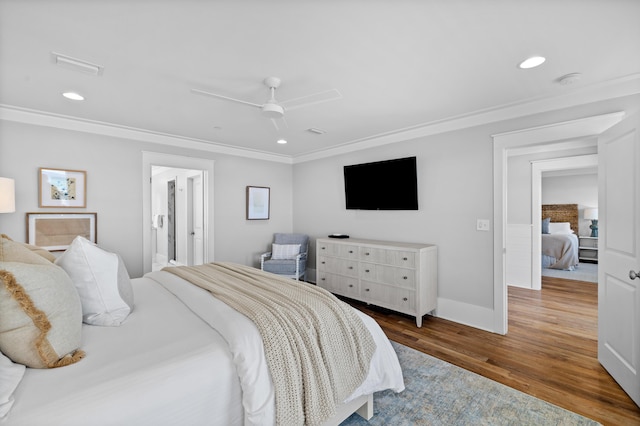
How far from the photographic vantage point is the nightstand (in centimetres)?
718

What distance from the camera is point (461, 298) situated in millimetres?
3494

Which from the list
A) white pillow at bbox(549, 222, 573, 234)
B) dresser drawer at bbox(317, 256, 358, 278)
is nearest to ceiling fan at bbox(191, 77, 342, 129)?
dresser drawer at bbox(317, 256, 358, 278)

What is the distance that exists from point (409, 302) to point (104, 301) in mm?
2985

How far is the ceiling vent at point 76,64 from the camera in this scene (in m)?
2.06

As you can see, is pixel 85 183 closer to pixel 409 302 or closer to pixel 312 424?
pixel 312 424

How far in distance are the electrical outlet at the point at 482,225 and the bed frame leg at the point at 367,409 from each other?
232cm

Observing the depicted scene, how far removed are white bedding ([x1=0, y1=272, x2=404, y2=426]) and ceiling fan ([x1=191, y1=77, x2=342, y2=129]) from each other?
4.99 ft

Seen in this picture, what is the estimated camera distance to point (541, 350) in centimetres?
277

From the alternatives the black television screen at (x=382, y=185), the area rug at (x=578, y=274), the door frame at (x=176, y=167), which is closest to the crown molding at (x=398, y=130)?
the door frame at (x=176, y=167)

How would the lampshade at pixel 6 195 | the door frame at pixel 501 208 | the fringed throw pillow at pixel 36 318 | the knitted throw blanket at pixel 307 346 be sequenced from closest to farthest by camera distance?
the fringed throw pillow at pixel 36 318, the knitted throw blanket at pixel 307 346, the lampshade at pixel 6 195, the door frame at pixel 501 208

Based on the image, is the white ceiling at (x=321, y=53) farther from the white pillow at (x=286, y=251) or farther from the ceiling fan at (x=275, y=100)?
the white pillow at (x=286, y=251)

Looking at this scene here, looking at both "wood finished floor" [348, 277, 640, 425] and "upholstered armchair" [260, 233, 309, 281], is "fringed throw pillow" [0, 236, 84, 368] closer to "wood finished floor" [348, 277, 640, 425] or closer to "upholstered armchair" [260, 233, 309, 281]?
"wood finished floor" [348, 277, 640, 425]

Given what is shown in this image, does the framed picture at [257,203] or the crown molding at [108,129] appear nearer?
the crown molding at [108,129]

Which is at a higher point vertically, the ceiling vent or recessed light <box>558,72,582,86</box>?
the ceiling vent
